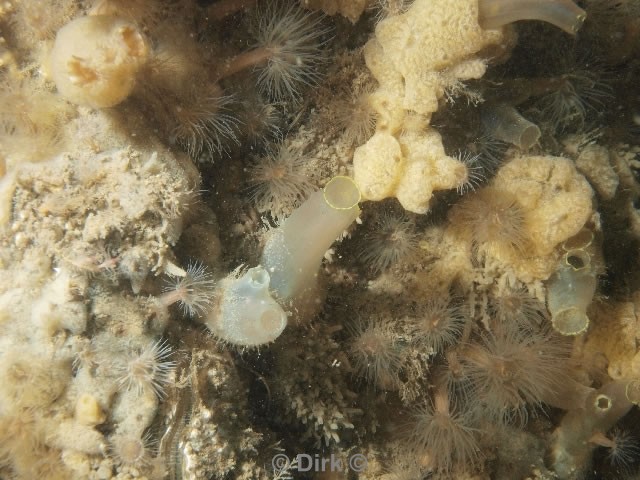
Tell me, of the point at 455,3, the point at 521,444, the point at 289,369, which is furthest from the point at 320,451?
the point at 455,3

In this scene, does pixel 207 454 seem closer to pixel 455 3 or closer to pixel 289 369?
pixel 289 369

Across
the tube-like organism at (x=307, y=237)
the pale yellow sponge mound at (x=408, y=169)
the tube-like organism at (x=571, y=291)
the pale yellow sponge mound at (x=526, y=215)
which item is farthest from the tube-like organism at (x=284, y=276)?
the tube-like organism at (x=571, y=291)

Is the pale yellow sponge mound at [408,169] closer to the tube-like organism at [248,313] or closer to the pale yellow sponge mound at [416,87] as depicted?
the pale yellow sponge mound at [416,87]

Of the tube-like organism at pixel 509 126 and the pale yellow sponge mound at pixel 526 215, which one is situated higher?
the tube-like organism at pixel 509 126

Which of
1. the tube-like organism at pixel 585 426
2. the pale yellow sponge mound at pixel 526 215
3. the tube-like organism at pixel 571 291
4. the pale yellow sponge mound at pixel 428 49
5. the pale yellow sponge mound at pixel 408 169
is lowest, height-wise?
the tube-like organism at pixel 585 426

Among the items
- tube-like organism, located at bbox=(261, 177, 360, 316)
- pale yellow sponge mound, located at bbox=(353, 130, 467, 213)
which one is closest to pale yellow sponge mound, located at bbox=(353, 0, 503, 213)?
pale yellow sponge mound, located at bbox=(353, 130, 467, 213)

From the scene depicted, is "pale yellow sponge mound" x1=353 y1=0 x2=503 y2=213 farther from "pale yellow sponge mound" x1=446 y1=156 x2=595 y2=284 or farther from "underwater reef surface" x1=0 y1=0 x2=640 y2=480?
"pale yellow sponge mound" x1=446 y1=156 x2=595 y2=284
